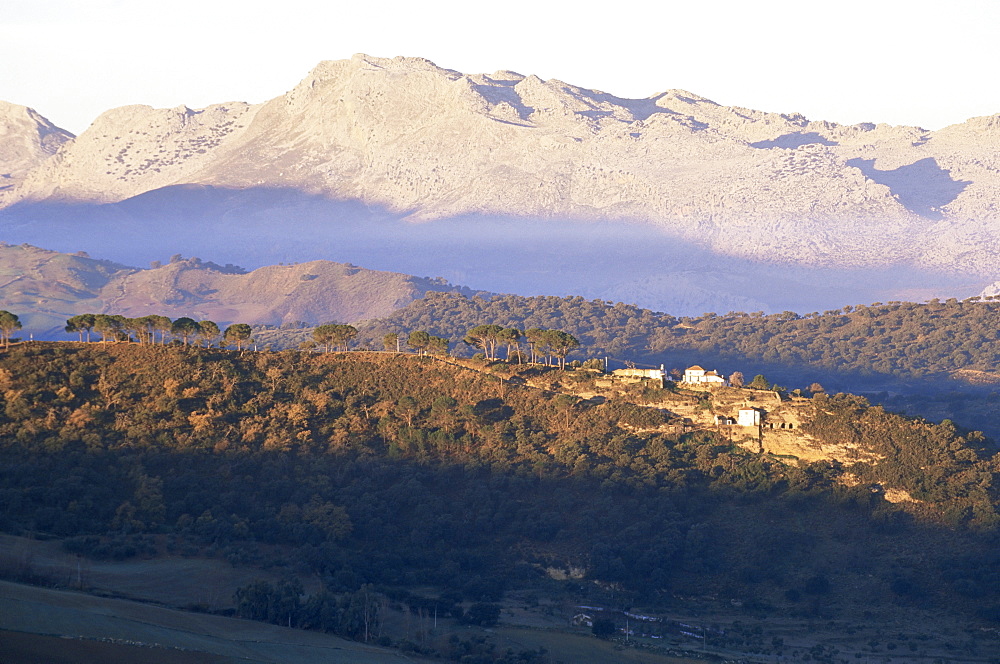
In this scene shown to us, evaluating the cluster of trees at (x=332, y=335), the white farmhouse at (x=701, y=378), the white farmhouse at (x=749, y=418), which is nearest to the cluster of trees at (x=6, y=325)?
the cluster of trees at (x=332, y=335)

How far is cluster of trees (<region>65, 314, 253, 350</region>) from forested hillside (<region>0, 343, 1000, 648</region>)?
369 cm

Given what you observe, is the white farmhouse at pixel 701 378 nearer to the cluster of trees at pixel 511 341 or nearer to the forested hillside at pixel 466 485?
the forested hillside at pixel 466 485

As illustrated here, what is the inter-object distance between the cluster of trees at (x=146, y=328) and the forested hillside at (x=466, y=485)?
369 cm

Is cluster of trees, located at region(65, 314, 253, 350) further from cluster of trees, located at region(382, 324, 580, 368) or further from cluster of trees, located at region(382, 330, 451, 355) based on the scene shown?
cluster of trees, located at region(382, 330, 451, 355)

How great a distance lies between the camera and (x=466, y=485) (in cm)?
9594

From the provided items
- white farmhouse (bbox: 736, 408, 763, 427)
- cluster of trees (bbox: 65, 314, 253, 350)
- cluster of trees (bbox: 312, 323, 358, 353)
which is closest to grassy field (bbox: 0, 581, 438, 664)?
white farmhouse (bbox: 736, 408, 763, 427)

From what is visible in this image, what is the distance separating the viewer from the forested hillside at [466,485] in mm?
84562

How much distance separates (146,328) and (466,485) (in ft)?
98.4

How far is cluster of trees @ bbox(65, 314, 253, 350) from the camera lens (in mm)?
108000

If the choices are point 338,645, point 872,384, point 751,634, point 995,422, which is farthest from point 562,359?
point 872,384

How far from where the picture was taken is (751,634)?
78.8 m

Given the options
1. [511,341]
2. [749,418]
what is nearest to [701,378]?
[749,418]

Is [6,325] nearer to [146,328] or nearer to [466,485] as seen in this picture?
[146,328]

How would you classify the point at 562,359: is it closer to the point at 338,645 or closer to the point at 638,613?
the point at 638,613
